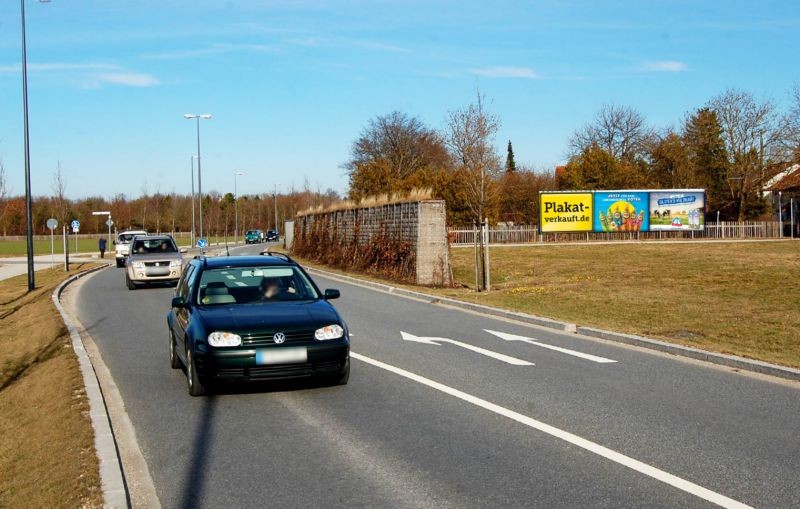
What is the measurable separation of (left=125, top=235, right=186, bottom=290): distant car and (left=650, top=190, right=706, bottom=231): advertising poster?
A: 1401 inches

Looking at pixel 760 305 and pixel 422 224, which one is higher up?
pixel 422 224

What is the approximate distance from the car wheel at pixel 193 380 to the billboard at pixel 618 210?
44.0 metres

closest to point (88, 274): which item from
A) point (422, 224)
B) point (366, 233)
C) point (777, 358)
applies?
point (366, 233)

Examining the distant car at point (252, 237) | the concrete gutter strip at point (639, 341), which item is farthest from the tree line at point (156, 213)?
the concrete gutter strip at point (639, 341)

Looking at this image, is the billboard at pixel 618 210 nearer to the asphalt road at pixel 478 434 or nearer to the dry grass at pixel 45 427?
the dry grass at pixel 45 427

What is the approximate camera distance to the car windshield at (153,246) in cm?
2623

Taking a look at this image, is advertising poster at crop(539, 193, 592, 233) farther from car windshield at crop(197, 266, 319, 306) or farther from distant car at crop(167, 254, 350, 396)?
distant car at crop(167, 254, 350, 396)

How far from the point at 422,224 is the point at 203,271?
15.0 meters

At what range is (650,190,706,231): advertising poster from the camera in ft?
172

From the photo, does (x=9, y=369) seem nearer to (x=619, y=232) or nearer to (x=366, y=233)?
(x=366, y=233)

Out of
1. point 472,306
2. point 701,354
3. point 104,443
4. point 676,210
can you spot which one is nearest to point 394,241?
point 472,306

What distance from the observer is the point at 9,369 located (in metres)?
13.1

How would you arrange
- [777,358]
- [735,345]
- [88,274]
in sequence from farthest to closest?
[88,274] < [735,345] < [777,358]

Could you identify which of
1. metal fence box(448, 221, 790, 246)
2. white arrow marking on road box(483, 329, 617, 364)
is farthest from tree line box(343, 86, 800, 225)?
white arrow marking on road box(483, 329, 617, 364)
